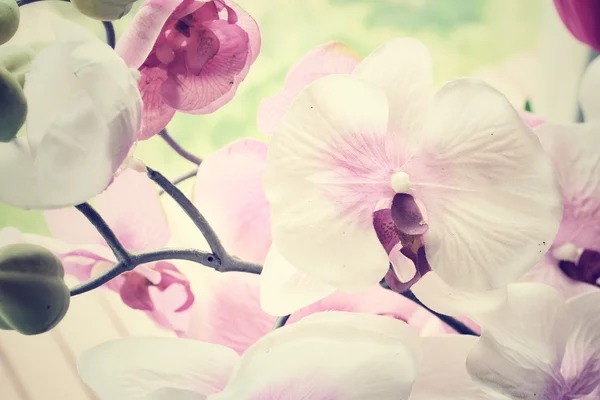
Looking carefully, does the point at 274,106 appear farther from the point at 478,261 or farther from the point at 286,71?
the point at 478,261

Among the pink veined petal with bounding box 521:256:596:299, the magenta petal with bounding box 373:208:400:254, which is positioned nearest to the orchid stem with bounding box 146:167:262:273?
the magenta petal with bounding box 373:208:400:254

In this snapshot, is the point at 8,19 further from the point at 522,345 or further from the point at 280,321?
the point at 522,345

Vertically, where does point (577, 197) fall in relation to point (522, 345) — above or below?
above

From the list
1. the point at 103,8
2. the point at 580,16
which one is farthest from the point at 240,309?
the point at 580,16

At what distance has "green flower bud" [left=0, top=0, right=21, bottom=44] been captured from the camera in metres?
0.41

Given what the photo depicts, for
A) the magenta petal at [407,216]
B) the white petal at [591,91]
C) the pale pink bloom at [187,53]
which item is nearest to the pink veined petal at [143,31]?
the pale pink bloom at [187,53]

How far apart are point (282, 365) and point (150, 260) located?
0.14 metres

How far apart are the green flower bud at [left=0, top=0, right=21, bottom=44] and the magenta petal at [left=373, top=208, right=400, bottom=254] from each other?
29cm

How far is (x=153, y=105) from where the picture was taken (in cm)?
45

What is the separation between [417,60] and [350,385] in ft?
0.81

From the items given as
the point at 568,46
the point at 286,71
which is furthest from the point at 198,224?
the point at 568,46

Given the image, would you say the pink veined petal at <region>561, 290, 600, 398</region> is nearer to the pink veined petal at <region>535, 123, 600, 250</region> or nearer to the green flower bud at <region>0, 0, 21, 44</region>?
the pink veined petal at <region>535, 123, 600, 250</region>

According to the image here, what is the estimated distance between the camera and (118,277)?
0.48 m

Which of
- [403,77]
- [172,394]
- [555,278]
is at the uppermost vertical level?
[403,77]
